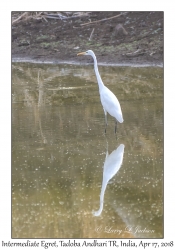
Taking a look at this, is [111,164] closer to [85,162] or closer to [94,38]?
[85,162]

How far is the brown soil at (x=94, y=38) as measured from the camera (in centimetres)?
1498


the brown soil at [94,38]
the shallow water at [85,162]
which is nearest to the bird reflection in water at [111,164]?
the shallow water at [85,162]

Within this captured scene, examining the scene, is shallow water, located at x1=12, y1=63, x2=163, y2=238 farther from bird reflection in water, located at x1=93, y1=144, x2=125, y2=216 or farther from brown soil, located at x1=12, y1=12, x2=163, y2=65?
brown soil, located at x1=12, y1=12, x2=163, y2=65

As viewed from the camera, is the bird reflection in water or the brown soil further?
the brown soil

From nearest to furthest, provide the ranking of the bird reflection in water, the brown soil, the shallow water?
the shallow water → the bird reflection in water → the brown soil

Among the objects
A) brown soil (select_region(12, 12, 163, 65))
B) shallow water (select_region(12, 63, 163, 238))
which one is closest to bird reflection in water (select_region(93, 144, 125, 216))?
shallow water (select_region(12, 63, 163, 238))

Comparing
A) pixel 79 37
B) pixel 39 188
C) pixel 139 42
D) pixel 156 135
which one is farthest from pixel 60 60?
pixel 39 188

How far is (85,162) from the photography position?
8148mm

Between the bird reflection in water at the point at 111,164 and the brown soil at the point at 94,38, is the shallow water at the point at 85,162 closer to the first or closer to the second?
the bird reflection in water at the point at 111,164

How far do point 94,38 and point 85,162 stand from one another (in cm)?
839

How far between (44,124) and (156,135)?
Answer: 193 centimetres

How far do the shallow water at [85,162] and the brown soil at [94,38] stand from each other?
2040 millimetres

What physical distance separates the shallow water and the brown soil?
2040mm

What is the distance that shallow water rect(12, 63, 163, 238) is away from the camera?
21.0 feet
